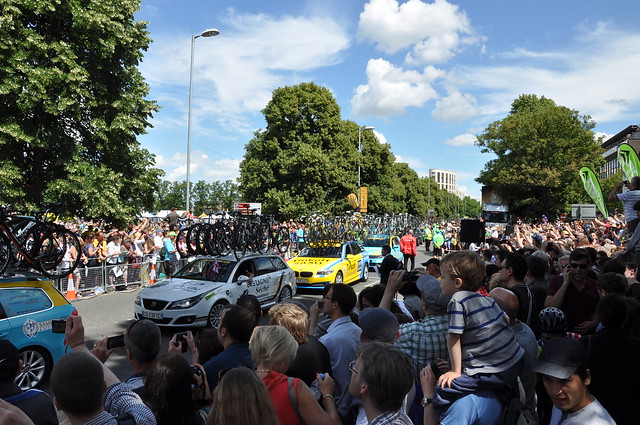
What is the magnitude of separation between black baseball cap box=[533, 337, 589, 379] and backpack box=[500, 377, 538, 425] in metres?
0.57

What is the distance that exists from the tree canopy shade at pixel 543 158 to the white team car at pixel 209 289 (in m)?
36.3

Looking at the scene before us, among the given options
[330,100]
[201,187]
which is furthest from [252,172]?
[201,187]

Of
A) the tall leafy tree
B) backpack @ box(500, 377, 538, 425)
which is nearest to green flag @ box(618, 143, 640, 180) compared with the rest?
backpack @ box(500, 377, 538, 425)

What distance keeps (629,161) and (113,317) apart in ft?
38.3

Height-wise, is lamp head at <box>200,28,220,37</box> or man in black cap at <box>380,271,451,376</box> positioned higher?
lamp head at <box>200,28,220,37</box>

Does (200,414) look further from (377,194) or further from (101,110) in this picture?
(377,194)

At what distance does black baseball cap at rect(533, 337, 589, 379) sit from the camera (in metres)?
2.36

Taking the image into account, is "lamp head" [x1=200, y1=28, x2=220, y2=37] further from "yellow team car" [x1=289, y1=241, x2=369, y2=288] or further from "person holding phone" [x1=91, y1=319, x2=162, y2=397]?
"person holding phone" [x1=91, y1=319, x2=162, y2=397]

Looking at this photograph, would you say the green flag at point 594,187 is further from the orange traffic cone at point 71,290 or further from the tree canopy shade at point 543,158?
the tree canopy shade at point 543,158

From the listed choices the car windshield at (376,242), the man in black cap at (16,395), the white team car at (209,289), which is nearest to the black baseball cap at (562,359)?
the man in black cap at (16,395)

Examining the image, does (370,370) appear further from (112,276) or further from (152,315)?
(112,276)

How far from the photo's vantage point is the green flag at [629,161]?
933 centimetres

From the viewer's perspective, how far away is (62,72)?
1548 cm

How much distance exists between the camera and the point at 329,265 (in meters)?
15.3
